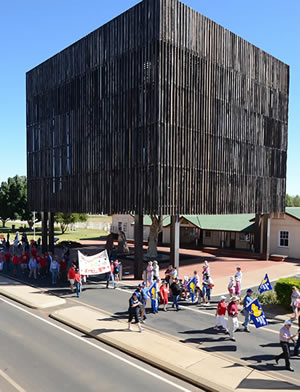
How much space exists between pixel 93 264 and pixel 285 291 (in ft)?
34.0

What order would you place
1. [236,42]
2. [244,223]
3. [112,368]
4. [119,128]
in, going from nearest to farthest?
[112,368], [119,128], [236,42], [244,223]

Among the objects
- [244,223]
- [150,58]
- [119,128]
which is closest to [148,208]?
[119,128]

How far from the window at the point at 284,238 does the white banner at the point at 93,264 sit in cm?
2193

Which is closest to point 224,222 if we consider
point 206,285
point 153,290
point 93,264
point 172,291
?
point 206,285

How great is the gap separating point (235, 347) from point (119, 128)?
18081mm

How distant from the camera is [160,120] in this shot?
23688mm

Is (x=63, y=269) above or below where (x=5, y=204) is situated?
below

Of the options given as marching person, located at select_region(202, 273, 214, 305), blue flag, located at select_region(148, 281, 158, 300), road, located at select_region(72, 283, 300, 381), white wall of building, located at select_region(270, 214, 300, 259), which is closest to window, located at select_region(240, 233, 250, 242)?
white wall of building, located at select_region(270, 214, 300, 259)

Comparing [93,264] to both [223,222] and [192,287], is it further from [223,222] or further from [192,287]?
[223,222]

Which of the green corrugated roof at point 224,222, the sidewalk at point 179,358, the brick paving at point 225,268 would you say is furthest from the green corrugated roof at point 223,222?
the sidewalk at point 179,358

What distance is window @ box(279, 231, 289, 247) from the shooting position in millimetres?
35781

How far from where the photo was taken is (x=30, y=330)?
14.4 metres

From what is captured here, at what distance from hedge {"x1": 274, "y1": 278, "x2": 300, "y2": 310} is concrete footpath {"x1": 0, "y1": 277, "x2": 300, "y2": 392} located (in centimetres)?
700

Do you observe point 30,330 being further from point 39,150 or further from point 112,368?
point 39,150
